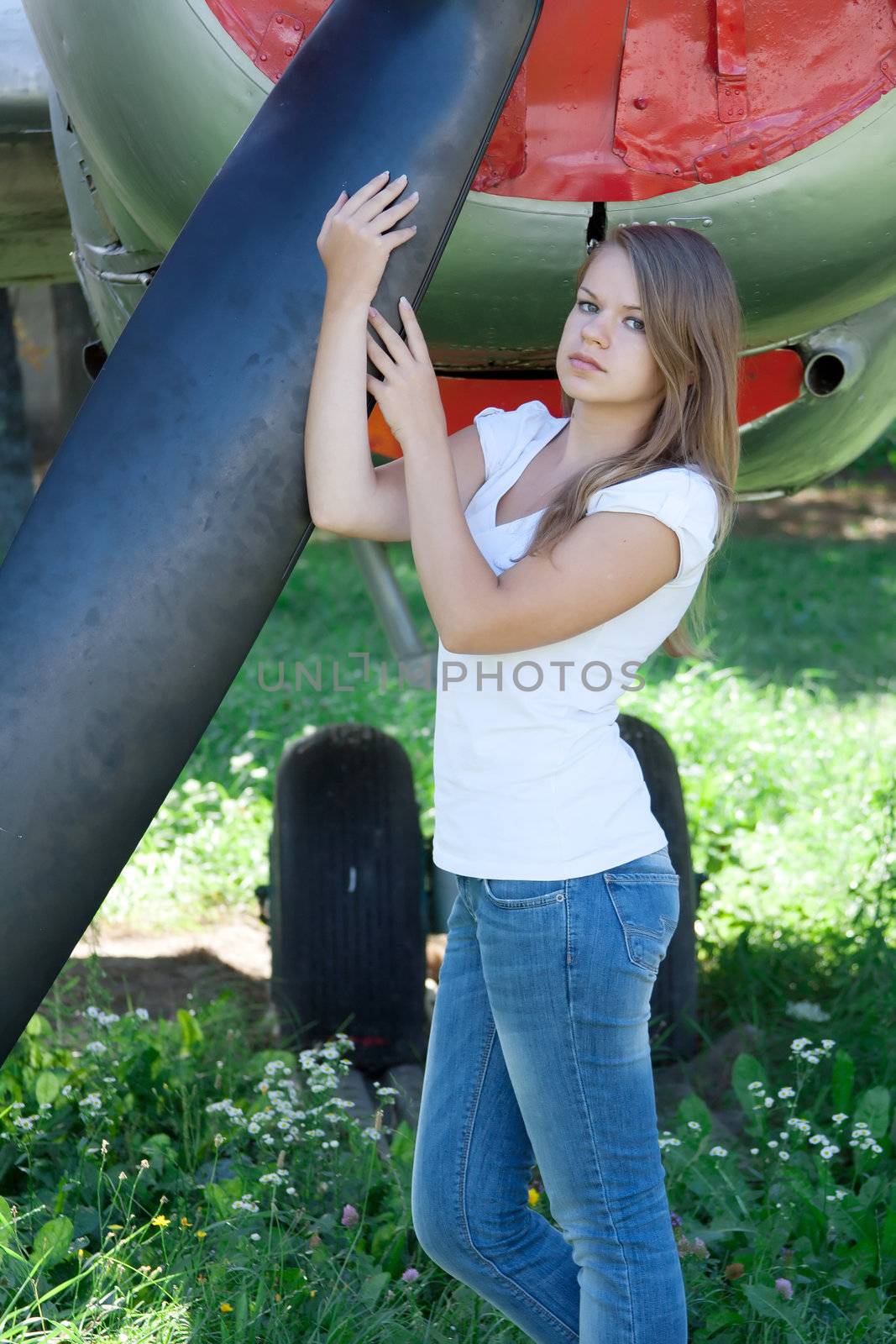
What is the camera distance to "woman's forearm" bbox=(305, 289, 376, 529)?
4.95ft

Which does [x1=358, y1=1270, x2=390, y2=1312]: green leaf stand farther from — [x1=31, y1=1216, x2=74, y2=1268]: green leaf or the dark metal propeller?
the dark metal propeller

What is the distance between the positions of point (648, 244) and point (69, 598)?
28.9 inches

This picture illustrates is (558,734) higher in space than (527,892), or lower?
higher

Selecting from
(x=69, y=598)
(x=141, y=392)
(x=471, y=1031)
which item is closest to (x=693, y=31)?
(x=141, y=392)

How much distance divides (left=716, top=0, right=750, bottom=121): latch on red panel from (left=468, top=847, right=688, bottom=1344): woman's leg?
0.93 metres

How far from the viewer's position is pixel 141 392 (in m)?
1.48

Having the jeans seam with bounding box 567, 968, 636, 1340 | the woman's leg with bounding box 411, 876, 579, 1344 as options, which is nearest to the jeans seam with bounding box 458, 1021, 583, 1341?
the woman's leg with bounding box 411, 876, 579, 1344

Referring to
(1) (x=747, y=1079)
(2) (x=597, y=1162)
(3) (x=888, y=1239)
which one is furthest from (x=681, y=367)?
(1) (x=747, y=1079)

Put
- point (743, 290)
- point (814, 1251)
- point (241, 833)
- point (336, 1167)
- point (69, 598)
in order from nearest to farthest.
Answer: point (69, 598)
point (743, 290)
point (814, 1251)
point (336, 1167)
point (241, 833)

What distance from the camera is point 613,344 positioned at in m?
1.64

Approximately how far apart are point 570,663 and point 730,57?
2.58ft

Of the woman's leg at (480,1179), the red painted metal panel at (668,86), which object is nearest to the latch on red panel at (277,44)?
the red painted metal panel at (668,86)

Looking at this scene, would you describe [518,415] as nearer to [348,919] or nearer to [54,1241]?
[54,1241]

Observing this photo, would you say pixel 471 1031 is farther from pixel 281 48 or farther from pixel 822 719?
pixel 822 719
